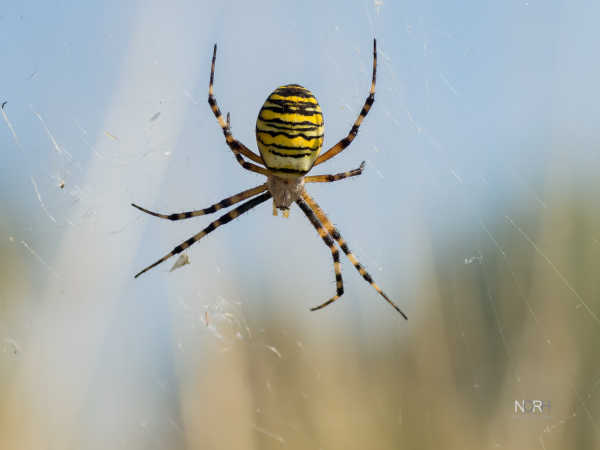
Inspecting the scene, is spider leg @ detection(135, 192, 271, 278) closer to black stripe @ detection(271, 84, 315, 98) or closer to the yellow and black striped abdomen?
the yellow and black striped abdomen

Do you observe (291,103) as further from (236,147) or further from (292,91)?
(236,147)

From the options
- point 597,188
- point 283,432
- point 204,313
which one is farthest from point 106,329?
point 597,188

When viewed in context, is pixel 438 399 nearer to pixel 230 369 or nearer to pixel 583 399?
pixel 583 399

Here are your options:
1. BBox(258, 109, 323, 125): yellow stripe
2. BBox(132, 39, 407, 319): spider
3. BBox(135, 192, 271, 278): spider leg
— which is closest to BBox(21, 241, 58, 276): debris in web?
BBox(132, 39, 407, 319): spider

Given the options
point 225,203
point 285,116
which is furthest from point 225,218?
point 285,116

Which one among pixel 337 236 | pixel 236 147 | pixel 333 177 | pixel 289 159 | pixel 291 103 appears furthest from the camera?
pixel 337 236

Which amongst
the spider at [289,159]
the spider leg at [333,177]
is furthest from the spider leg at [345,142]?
the spider leg at [333,177]

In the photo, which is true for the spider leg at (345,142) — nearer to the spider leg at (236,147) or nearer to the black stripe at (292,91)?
the spider leg at (236,147)
